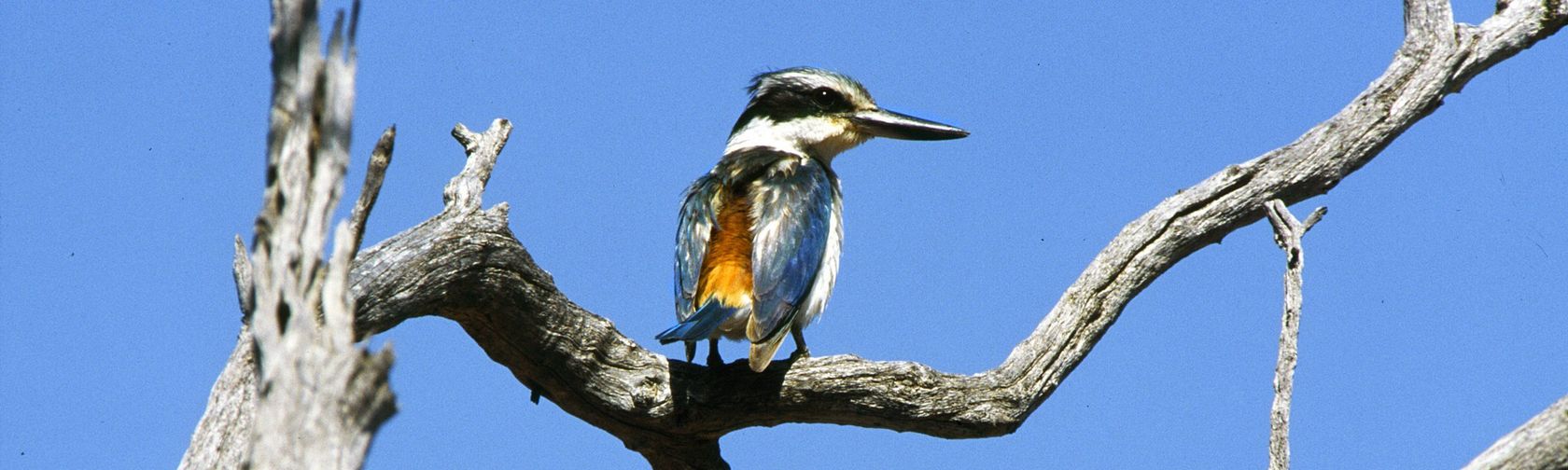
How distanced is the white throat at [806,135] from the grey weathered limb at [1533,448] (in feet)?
11.2

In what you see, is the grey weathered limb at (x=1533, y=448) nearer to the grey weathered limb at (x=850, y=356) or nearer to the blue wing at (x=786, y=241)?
the grey weathered limb at (x=850, y=356)

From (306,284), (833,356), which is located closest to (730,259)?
(833,356)

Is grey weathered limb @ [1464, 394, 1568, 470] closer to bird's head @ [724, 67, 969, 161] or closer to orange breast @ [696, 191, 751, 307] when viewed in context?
orange breast @ [696, 191, 751, 307]

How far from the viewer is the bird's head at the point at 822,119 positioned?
6633mm

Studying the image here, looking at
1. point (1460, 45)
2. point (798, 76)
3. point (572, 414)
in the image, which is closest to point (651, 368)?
point (572, 414)

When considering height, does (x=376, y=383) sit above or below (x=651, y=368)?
below

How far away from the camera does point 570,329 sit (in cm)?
465

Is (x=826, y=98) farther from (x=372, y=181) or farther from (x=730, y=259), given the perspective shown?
(x=372, y=181)

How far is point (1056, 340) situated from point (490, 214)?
73.6 inches

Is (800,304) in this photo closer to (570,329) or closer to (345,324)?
(570,329)

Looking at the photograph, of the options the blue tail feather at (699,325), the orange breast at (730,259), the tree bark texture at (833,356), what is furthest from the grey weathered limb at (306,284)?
the orange breast at (730,259)

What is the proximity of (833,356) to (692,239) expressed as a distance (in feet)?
2.72

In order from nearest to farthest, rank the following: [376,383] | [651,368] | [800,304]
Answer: [376,383], [651,368], [800,304]

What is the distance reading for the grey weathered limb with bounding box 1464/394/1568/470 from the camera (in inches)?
145
